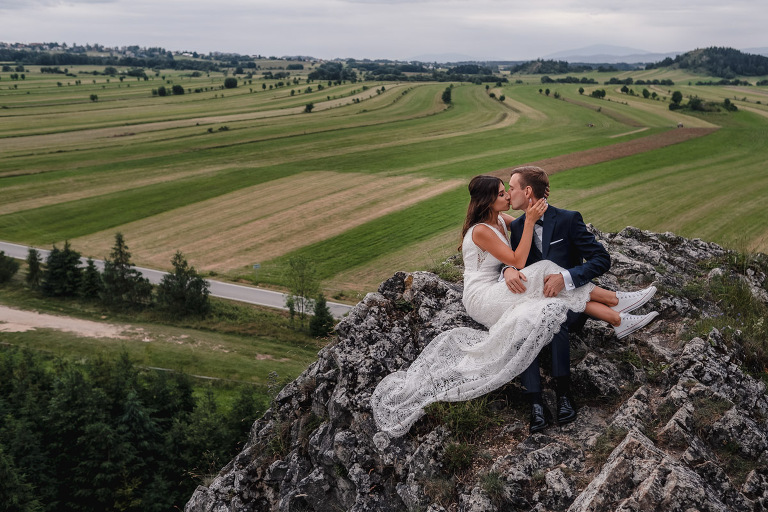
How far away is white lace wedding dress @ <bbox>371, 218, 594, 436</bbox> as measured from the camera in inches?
292

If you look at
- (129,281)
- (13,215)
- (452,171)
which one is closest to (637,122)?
(452,171)

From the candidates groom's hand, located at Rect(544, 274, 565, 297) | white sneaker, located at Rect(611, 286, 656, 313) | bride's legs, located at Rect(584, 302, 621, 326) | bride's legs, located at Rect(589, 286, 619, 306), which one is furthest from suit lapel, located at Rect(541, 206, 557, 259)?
white sneaker, located at Rect(611, 286, 656, 313)

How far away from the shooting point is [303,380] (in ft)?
32.8

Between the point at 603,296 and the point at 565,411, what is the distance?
77.3 inches

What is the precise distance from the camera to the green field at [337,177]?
161 feet

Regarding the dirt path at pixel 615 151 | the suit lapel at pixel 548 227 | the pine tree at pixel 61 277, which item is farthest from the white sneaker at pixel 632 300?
the dirt path at pixel 615 151

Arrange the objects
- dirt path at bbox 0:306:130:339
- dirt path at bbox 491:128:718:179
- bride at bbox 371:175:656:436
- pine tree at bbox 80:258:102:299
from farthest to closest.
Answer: dirt path at bbox 491:128:718:179, pine tree at bbox 80:258:102:299, dirt path at bbox 0:306:130:339, bride at bbox 371:175:656:436

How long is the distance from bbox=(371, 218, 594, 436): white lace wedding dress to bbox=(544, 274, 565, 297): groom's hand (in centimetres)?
10

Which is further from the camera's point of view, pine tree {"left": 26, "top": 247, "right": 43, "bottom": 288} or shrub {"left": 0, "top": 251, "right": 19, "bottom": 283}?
shrub {"left": 0, "top": 251, "right": 19, "bottom": 283}

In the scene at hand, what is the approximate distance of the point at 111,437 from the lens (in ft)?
77.7

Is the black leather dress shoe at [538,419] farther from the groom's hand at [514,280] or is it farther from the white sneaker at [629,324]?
the white sneaker at [629,324]

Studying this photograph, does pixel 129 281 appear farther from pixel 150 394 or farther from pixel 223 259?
pixel 150 394

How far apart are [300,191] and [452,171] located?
1966cm

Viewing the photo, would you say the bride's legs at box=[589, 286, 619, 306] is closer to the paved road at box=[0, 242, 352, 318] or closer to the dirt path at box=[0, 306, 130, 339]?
the paved road at box=[0, 242, 352, 318]
